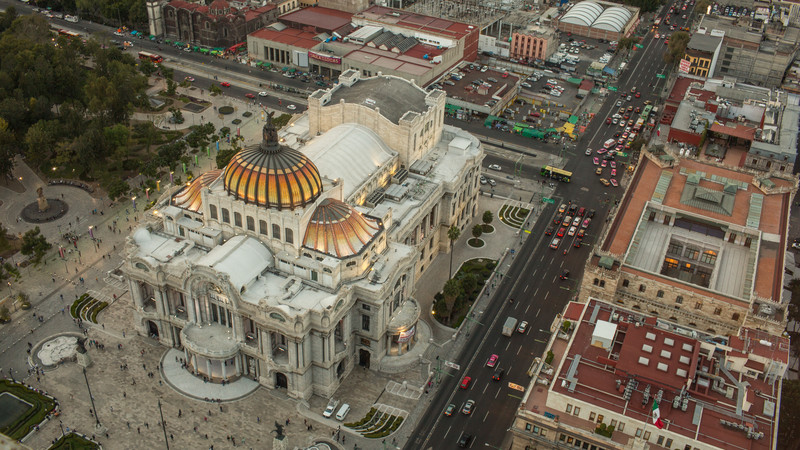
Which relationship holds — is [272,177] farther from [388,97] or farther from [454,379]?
[454,379]

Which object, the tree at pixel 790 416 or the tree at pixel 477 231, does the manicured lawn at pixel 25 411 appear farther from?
the tree at pixel 790 416

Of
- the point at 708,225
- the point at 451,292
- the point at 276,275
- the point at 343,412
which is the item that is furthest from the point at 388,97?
the point at 343,412

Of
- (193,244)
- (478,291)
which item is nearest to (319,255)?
(193,244)

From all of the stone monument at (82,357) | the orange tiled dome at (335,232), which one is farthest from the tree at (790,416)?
the stone monument at (82,357)

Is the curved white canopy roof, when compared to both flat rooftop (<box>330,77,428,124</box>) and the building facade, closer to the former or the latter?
the building facade

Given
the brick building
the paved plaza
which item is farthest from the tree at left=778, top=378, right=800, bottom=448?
the paved plaza
